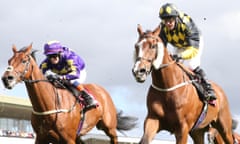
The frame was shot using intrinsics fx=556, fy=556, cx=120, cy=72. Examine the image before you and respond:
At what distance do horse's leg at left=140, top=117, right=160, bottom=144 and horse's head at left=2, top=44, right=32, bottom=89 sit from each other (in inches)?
93.3

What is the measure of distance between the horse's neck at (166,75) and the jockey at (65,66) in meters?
2.58

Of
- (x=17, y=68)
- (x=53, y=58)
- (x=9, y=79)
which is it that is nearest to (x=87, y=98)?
(x=53, y=58)

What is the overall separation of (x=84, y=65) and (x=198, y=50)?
10.4ft

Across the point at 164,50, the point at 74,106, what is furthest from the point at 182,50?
the point at 74,106

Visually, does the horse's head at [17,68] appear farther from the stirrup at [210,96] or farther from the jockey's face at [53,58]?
the stirrup at [210,96]

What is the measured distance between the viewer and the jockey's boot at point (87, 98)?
449 inches

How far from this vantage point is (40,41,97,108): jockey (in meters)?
10.9

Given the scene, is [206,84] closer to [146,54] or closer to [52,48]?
[146,54]

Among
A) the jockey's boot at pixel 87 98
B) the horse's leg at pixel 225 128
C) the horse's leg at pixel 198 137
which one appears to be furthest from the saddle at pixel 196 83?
the jockey's boot at pixel 87 98

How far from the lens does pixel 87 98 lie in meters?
11.5

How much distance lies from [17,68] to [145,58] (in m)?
2.57

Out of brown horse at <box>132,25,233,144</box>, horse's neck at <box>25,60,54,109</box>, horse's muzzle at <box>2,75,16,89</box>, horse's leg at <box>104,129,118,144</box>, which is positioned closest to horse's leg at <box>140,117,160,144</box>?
brown horse at <box>132,25,233,144</box>

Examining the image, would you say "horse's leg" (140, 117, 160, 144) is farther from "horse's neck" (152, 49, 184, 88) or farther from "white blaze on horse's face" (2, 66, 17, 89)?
"white blaze on horse's face" (2, 66, 17, 89)

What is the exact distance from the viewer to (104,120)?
41.2 feet
